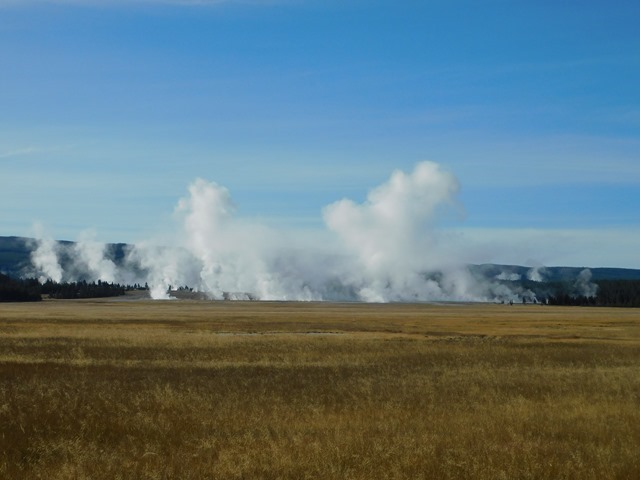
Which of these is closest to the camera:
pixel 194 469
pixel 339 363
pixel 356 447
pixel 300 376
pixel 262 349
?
pixel 194 469

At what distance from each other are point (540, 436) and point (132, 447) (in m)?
8.45

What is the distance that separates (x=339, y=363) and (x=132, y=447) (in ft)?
63.7

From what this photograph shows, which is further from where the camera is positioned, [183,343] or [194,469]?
[183,343]

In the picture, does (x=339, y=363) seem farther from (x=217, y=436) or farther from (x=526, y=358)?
(x=217, y=436)

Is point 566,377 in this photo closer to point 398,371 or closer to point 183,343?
point 398,371

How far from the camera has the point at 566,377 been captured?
1105 inches

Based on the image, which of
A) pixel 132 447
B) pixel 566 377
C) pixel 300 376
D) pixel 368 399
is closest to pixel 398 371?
pixel 300 376

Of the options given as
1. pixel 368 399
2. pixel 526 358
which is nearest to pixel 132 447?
pixel 368 399

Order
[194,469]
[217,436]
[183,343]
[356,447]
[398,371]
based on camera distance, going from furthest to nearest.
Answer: [183,343], [398,371], [217,436], [356,447], [194,469]

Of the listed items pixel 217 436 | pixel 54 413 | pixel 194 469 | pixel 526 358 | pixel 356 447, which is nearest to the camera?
pixel 194 469

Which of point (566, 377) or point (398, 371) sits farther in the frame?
point (398, 371)

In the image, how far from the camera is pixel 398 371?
98.7ft

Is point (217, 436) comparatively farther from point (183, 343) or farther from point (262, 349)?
point (183, 343)

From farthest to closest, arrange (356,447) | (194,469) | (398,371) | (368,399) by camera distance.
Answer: (398,371) < (368,399) < (356,447) < (194,469)
